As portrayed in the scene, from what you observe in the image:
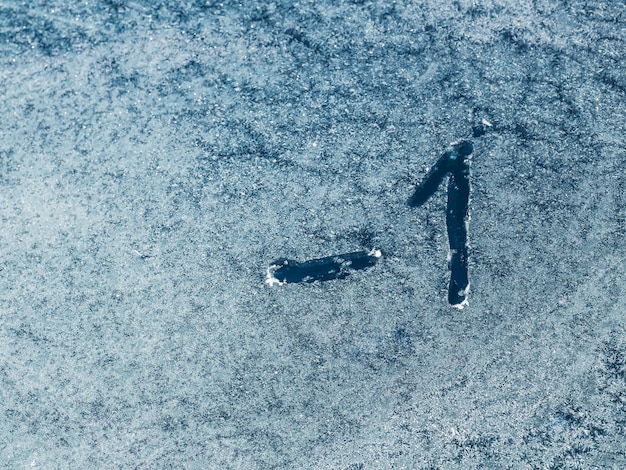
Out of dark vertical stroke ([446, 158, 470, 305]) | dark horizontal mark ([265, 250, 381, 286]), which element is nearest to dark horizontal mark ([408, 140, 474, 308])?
dark vertical stroke ([446, 158, 470, 305])

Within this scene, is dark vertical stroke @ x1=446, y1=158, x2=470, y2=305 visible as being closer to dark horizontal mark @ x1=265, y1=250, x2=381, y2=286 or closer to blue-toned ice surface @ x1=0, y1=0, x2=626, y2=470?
blue-toned ice surface @ x1=0, y1=0, x2=626, y2=470

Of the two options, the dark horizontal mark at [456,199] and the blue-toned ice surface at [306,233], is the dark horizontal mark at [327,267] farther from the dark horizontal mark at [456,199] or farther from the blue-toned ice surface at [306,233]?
the dark horizontal mark at [456,199]

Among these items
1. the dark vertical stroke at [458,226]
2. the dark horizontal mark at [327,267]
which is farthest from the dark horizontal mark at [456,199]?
the dark horizontal mark at [327,267]

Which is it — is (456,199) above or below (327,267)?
above

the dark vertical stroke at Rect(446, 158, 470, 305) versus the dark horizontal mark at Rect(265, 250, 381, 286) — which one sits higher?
the dark vertical stroke at Rect(446, 158, 470, 305)

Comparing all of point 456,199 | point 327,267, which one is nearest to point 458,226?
point 456,199

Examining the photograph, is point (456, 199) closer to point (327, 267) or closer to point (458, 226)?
point (458, 226)
